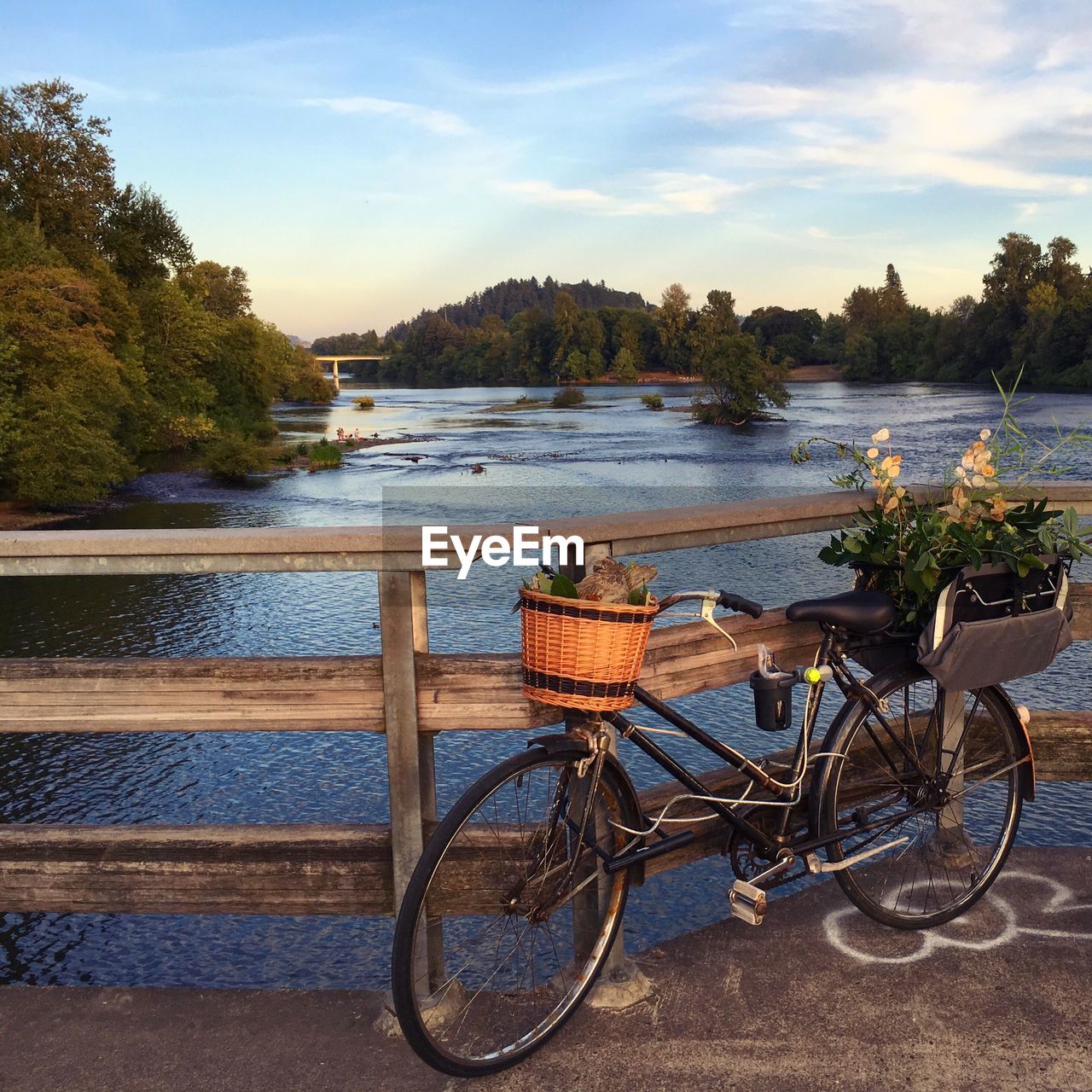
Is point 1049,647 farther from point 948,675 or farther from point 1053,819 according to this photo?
point 1053,819

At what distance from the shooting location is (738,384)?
95125 mm

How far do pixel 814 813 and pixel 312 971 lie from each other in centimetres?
841

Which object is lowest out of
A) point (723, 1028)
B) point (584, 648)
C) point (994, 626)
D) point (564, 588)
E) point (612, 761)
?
point (723, 1028)

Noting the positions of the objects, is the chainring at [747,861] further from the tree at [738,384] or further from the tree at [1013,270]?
the tree at [1013,270]

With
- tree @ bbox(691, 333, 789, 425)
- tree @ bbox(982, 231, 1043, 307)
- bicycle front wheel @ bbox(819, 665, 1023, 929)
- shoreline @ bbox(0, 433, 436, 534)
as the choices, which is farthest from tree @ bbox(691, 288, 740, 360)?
bicycle front wheel @ bbox(819, 665, 1023, 929)

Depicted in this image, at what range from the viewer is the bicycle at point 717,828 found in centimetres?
295

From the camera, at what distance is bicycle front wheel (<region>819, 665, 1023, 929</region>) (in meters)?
3.52

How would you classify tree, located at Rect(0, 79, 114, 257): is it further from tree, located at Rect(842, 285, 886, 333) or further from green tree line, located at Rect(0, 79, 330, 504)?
tree, located at Rect(842, 285, 886, 333)

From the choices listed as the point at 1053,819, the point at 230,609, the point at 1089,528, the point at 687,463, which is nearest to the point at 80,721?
the point at 1089,528

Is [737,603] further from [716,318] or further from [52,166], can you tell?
[716,318]

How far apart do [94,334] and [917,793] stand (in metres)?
49.4

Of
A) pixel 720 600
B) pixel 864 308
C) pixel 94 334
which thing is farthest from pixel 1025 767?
pixel 864 308

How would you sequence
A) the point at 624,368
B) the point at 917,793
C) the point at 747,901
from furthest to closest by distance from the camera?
the point at 624,368 < the point at 917,793 < the point at 747,901

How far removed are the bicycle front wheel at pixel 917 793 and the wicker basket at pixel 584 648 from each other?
100 centimetres
